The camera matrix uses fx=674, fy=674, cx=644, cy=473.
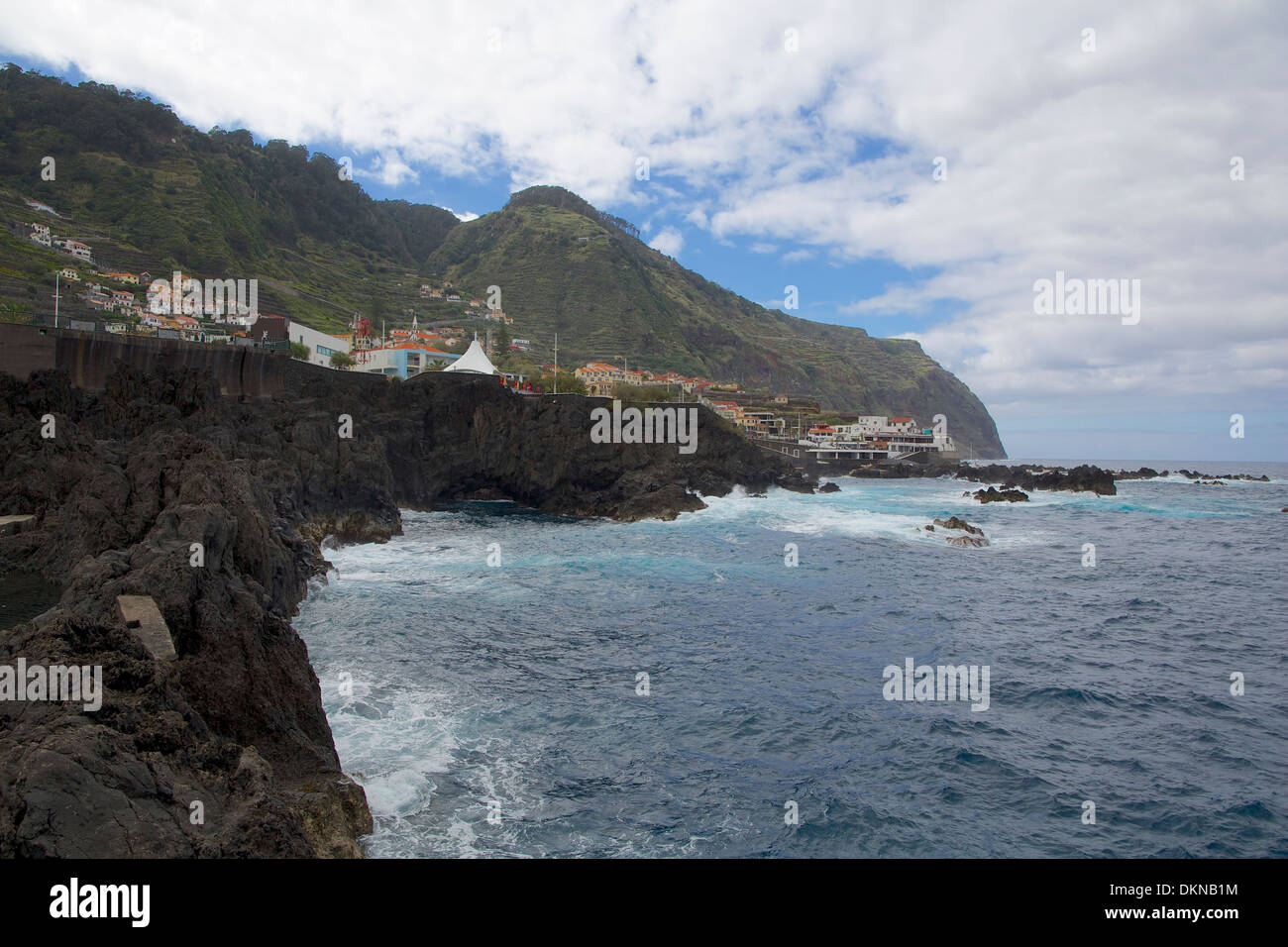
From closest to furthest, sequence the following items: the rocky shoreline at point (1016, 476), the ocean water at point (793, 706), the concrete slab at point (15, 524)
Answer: the ocean water at point (793, 706)
the concrete slab at point (15, 524)
the rocky shoreline at point (1016, 476)

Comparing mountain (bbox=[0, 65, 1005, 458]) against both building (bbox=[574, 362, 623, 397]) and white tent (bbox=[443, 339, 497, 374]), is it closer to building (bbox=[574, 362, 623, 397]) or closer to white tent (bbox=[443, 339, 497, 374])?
building (bbox=[574, 362, 623, 397])

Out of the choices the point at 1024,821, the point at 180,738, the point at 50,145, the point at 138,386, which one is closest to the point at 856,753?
the point at 1024,821

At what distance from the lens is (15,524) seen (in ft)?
64.7

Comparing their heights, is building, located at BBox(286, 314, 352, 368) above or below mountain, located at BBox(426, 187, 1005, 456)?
below

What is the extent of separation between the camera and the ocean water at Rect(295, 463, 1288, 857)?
10102mm

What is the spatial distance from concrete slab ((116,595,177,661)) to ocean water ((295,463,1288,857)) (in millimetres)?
3530

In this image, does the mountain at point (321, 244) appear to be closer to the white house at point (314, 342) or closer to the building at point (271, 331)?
the building at point (271, 331)

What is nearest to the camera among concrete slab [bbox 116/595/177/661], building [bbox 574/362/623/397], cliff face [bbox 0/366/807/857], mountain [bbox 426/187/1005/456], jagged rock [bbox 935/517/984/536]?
cliff face [bbox 0/366/807/857]

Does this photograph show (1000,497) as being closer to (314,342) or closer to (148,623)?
(314,342)

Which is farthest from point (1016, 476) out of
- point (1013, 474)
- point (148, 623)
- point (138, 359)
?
point (148, 623)

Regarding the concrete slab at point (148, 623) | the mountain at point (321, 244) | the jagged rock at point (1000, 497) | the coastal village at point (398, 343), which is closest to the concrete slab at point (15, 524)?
the concrete slab at point (148, 623)

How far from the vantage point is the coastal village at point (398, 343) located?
56.8 m

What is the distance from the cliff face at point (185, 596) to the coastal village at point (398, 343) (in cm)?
1300

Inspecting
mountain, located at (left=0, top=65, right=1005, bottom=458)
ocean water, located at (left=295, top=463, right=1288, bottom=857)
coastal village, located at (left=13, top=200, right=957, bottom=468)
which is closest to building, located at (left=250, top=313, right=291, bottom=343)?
coastal village, located at (left=13, top=200, right=957, bottom=468)
